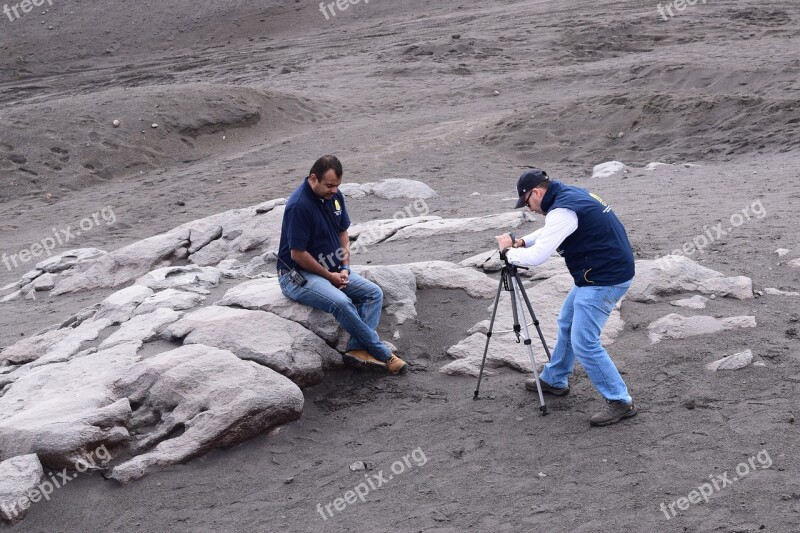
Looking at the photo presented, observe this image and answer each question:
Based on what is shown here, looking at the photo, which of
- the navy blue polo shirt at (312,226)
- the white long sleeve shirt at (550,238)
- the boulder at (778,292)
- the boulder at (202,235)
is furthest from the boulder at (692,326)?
Result: the boulder at (202,235)

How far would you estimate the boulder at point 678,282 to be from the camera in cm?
691

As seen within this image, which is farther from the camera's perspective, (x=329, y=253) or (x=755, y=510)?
(x=329, y=253)

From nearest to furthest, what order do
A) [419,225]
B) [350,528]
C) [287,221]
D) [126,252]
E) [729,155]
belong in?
[350,528]
[287,221]
[419,225]
[126,252]
[729,155]

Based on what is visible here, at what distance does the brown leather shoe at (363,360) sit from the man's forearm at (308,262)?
0.66 m

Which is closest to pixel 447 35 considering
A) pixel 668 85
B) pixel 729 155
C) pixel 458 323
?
pixel 668 85

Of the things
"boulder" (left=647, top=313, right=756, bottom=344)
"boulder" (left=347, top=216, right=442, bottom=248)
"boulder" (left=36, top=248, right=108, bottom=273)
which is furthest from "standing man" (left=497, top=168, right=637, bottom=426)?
"boulder" (left=36, top=248, right=108, bottom=273)

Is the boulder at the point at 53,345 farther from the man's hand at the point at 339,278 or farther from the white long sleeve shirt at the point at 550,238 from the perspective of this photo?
the white long sleeve shirt at the point at 550,238

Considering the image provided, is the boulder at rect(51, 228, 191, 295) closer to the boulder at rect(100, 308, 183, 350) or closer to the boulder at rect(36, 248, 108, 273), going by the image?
the boulder at rect(36, 248, 108, 273)

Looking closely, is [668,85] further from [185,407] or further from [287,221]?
[185,407]

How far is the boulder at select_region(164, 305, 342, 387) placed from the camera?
6.05 metres

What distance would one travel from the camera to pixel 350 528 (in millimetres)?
4766

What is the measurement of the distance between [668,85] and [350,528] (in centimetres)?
1483

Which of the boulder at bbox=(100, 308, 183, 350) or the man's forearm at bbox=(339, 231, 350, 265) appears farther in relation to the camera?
Answer: the boulder at bbox=(100, 308, 183, 350)

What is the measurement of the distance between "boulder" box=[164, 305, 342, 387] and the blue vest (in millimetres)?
2186
